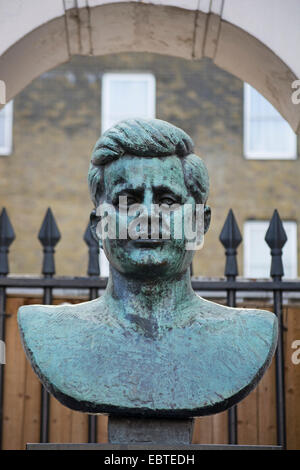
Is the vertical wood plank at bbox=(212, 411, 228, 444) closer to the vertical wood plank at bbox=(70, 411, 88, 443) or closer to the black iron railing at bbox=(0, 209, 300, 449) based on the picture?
the black iron railing at bbox=(0, 209, 300, 449)

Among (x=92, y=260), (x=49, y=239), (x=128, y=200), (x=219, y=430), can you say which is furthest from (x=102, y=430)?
(x=128, y=200)

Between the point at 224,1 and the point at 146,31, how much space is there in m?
0.46

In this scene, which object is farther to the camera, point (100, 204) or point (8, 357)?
point (8, 357)

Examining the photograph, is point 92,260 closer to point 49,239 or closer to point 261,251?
point 49,239

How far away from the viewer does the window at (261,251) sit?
14.0 m

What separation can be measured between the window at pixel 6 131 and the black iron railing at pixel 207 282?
10.3 m

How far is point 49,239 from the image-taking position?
14.7ft

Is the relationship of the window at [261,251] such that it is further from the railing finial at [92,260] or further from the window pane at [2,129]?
the railing finial at [92,260]

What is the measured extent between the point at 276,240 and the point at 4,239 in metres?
1.43

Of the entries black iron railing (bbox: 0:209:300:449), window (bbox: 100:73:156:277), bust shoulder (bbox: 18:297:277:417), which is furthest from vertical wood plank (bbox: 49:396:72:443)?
window (bbox: 100:73:156:277)

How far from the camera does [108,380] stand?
3043 millimetres
